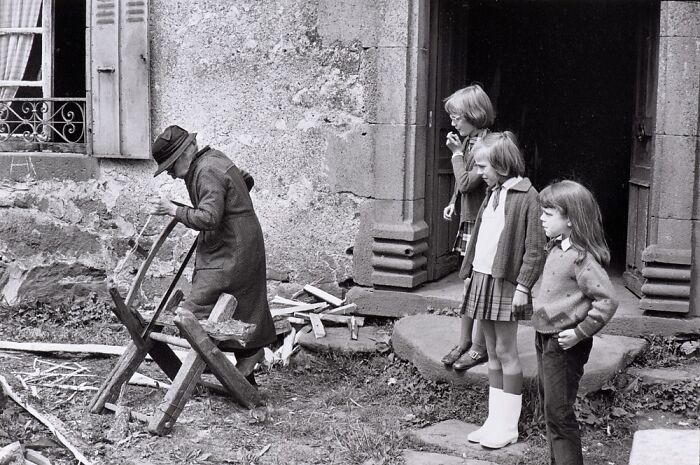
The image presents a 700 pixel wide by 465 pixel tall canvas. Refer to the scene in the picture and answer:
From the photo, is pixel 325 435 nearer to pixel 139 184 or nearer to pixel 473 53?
pixel 139 184

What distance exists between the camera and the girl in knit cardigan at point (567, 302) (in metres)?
4.14

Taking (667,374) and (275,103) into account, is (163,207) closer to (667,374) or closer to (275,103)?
(275,103)

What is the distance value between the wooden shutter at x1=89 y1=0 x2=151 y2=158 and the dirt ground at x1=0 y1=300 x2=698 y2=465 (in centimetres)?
183

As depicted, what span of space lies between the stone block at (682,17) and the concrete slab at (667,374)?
2120mm

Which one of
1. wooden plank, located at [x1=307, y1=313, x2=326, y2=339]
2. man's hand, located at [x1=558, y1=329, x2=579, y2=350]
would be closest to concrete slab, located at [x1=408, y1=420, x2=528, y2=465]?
man's hand, located at [x1=558, y1=329, x2=579, y2=350]

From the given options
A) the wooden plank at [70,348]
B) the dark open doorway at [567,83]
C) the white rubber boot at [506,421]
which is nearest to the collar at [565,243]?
the white rubber boot at [506,421]

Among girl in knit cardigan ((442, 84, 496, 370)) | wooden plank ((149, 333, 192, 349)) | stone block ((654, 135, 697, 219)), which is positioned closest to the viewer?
wooden plank ((149, 333, 192, 349))

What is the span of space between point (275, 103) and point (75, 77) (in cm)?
218

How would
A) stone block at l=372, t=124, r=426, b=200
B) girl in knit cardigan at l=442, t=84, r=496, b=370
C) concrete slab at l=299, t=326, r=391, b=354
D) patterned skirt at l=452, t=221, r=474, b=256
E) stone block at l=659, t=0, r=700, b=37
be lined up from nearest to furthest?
girl in knit cardigan at l=442, t=84, r=496, b=370
patterned skirt at l=452, t=221, r=474, b=256
stone block at l=659, t=0, r=700, b=37
concrete slab at l=299, t=326, r=391, b=354
stone block at l=372, t=124, r=426, b=200

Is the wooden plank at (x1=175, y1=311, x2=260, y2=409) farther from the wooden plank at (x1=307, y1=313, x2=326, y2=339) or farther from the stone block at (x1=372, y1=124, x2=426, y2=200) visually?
the stone block at (x1=372, y1=124, x2=426, y2=200)

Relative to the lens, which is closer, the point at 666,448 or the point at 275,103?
the point at 666,448

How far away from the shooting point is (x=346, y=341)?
6391 millimetres

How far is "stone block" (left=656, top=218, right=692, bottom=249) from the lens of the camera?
5957 mm

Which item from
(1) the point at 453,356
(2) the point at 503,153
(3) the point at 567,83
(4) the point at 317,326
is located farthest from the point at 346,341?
(3) the point at 567,83
